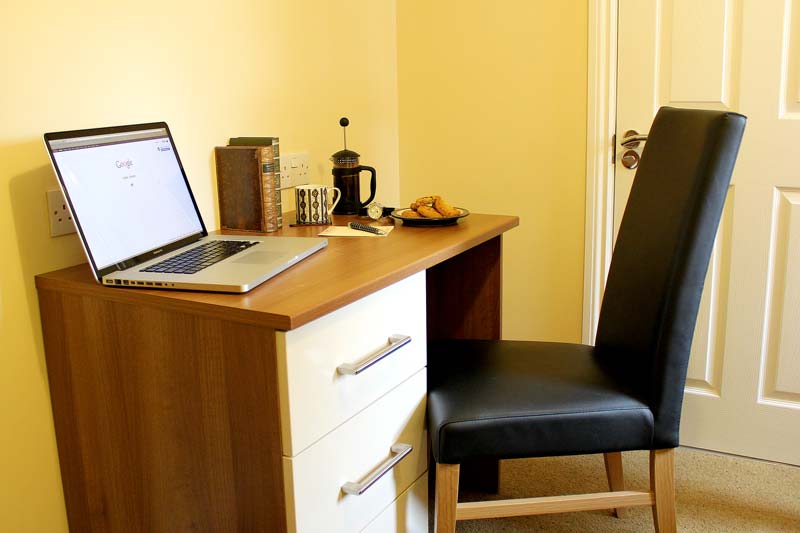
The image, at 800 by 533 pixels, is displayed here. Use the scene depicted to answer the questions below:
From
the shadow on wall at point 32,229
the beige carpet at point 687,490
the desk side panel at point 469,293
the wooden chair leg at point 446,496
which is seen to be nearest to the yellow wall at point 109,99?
the shadow on wall at point 32,229

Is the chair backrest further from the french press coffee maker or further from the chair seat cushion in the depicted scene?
the french press coffee maker

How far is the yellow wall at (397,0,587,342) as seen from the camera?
2.36 metres

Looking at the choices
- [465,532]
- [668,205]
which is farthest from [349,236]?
[465,532]

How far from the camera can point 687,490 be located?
2.12 m

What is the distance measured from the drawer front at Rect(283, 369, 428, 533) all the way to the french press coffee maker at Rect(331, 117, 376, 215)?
2.08 ft

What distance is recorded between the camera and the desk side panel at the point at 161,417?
119 centimetres

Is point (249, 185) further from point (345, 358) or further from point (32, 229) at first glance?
point (345, 358)

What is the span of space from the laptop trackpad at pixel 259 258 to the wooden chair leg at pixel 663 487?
2.72ft

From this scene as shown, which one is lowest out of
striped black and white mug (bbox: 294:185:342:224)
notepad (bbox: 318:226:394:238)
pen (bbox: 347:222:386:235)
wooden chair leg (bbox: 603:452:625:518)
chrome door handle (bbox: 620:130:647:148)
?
wooden chair leg (bbox: 603:452:625:518)

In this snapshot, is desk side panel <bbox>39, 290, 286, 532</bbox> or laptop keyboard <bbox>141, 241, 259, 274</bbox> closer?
desk side panel <bbox>39, 290, 286, 532</bbox>

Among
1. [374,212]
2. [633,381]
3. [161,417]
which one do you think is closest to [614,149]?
[374,212]

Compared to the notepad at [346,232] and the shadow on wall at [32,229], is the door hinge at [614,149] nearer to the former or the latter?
the notepad at [346,232]

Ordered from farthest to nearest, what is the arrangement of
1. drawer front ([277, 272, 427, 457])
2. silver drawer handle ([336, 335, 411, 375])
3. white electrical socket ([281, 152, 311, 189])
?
white electrical socket ([281, 152, 311, 189])
silver drawer handle ([336, 335, 411, 375])
drawer front ([277, 272, 427, 457])

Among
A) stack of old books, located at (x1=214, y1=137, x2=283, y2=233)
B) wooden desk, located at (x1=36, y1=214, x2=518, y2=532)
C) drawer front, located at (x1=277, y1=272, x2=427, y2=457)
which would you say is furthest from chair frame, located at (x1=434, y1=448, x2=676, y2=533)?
stack of old books, located at (x1=214, y1=137, x2=283, y2=233)
